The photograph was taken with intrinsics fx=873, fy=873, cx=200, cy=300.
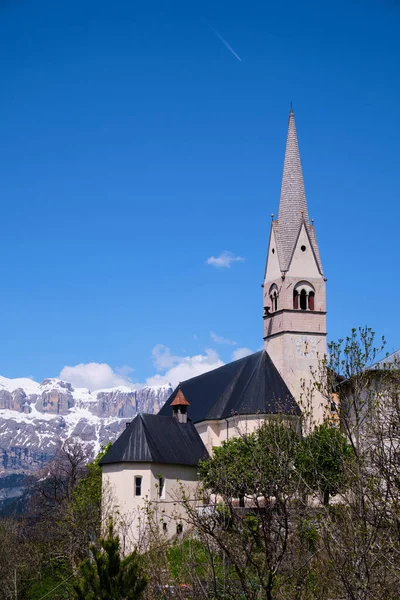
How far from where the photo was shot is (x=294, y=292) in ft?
235

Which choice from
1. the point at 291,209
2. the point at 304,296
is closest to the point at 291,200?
the point at 291,209

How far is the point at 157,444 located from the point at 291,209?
23029mm

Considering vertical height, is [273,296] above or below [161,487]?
above

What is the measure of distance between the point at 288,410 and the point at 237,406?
4.64 m

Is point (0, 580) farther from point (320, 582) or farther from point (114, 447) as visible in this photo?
point (320, 582)

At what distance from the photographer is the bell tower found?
69812 millimetres

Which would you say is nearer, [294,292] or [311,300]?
[294,292]

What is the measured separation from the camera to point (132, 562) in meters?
28.4

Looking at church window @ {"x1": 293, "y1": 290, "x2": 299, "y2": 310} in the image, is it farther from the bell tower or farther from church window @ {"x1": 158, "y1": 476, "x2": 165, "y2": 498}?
church window @ {"x1": 158, "y1": 476, "x2": 165, "y2": 498}

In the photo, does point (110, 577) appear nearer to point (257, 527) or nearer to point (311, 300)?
point (257, 527)

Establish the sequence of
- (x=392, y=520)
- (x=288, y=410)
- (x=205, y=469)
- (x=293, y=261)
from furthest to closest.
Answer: (x=293, y=261) → (x=288, y=410) → (x=205, y=469) → (x=392, y=520)

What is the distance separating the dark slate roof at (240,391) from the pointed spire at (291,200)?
901 centimetres

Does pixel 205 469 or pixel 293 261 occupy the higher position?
pixel 293 261

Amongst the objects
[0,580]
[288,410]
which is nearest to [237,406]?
[288,410]
